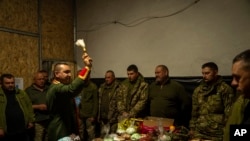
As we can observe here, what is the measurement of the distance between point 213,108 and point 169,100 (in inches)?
34.4

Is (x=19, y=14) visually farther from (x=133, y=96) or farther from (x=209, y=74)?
(x=209, y=74)

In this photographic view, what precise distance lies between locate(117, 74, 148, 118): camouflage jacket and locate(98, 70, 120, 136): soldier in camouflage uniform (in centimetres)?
20

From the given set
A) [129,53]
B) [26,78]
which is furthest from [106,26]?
[26,78]

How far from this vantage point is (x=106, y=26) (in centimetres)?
619

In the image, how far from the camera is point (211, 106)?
12.0 feet

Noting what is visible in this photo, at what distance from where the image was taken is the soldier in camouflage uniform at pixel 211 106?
358 cm

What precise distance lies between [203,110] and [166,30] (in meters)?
2.02

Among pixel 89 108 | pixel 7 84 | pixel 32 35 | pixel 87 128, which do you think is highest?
pixel 32 35

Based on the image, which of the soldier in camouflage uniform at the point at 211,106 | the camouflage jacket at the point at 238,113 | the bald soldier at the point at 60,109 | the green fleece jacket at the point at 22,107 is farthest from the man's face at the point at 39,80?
the camouflage jacket at the point at 238,113

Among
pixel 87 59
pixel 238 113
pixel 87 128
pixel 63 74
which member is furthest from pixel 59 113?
pixel 87 128

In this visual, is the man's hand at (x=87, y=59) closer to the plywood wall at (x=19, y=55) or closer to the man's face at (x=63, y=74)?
the man's face at (x=63, y=74)

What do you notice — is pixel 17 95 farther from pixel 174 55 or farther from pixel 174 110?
pixel 174 55

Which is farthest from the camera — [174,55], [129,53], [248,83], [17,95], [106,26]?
[106,26]

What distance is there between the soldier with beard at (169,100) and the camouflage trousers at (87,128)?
54.9 inches
